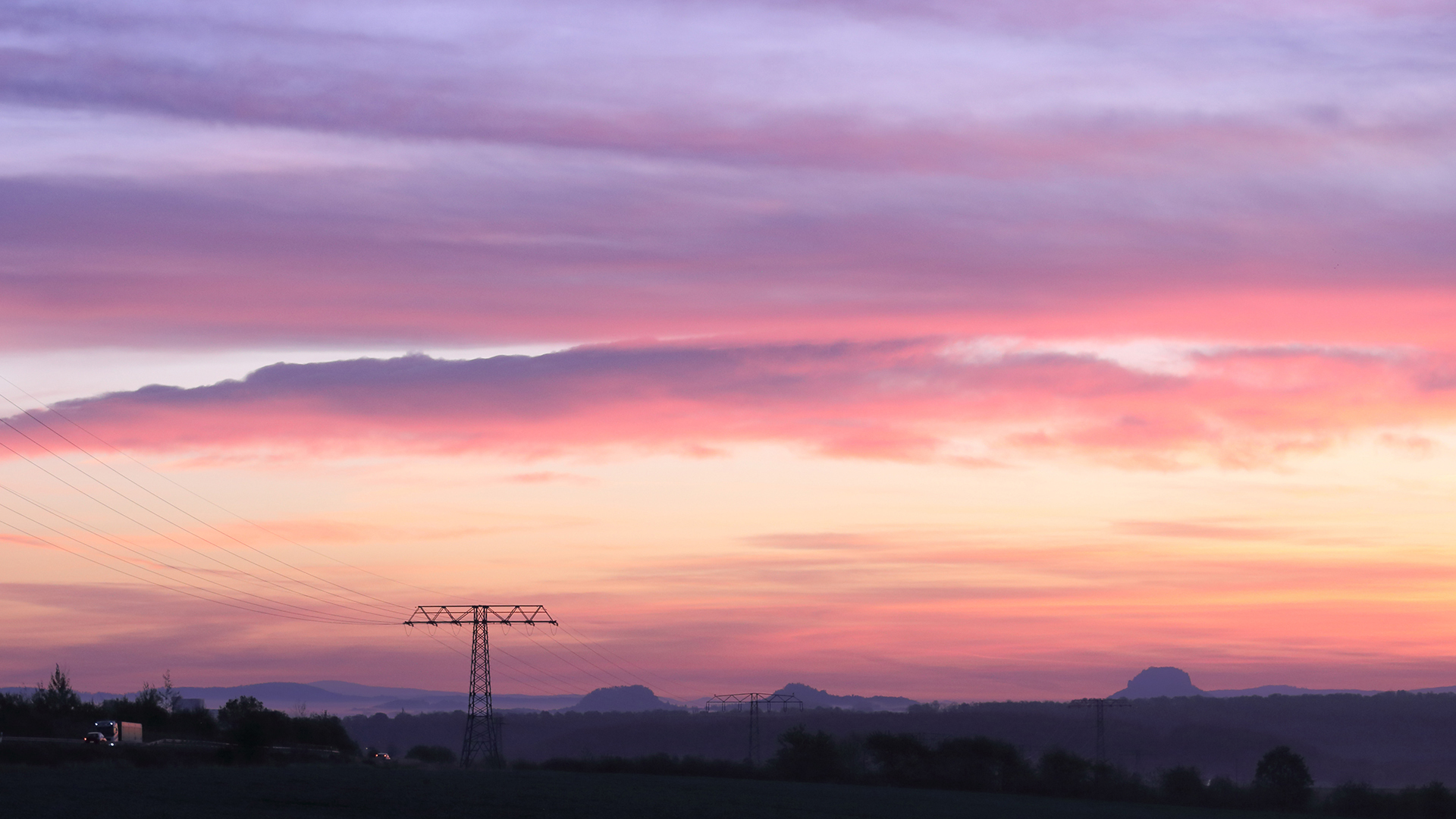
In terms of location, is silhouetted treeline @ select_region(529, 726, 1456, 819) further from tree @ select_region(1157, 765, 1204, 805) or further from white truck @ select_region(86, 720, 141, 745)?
white truck @ select_region(86, 720, 141, 745)

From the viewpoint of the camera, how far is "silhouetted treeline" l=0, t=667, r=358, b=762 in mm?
110312

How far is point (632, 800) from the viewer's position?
8675cm

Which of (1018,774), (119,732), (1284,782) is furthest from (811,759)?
(119,732)

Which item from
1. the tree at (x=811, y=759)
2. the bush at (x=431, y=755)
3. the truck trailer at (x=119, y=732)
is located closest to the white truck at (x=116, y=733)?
the truck trailer at (x=119, y=732)

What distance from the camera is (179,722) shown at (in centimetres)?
13650

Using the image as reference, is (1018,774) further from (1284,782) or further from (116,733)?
(116,733)

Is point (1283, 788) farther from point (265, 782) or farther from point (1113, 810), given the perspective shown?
point (265, 782)

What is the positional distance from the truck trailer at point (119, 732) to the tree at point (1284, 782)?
89783 millimetres

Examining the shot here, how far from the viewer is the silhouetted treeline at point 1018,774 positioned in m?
128

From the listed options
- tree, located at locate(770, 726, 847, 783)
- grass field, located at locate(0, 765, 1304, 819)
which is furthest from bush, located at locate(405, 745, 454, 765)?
grass field, located at locate(0, 765, 1304, 819)

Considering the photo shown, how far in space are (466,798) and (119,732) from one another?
1555 inches

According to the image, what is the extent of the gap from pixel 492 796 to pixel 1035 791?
70506 mm

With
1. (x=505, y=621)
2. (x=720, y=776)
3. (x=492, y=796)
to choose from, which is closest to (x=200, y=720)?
(x=505, y=621)

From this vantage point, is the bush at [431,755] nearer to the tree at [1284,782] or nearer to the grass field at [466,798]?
the grass field at [466,798]
